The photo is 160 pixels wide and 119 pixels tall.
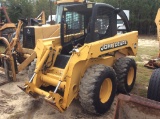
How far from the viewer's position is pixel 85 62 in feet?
13.8

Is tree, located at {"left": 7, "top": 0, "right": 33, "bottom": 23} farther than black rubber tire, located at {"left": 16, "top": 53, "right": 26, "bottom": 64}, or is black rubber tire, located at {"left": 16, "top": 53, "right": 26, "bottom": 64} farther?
tree, located at {"left": 7, "top": 0, "right": 33, "bottom": 23}

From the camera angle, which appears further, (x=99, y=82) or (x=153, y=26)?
(x=153, y=26)

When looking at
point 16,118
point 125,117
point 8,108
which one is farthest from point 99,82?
point 8,108

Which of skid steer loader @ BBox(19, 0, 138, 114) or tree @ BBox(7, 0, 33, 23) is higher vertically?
tree @ BBox(7, 0, 33, 23)

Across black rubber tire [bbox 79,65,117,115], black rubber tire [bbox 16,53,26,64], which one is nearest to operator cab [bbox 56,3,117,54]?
black rubber tire [bbox 79,65,117,115]

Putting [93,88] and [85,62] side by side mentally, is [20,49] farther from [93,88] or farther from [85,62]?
[93,88]

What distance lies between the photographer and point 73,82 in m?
4.04

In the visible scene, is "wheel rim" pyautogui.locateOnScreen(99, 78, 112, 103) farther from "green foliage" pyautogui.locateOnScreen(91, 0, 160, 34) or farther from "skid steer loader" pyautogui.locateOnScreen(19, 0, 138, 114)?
"green foliage" pyautogui.locateOnScreen(91, 0, 160, 34)

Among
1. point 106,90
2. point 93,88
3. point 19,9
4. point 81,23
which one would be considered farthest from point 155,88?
point 19,9

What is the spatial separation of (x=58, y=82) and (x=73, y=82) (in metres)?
0.29

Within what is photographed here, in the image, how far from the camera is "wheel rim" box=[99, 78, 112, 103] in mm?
4383

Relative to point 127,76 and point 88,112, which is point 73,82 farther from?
point 127,76

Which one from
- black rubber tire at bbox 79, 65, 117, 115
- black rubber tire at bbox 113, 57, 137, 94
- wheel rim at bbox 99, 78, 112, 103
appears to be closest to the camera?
black rubber tire at bbox 79, 65, 117, 115

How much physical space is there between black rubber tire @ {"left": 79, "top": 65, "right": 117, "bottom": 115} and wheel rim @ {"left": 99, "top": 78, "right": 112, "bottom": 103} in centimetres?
16
